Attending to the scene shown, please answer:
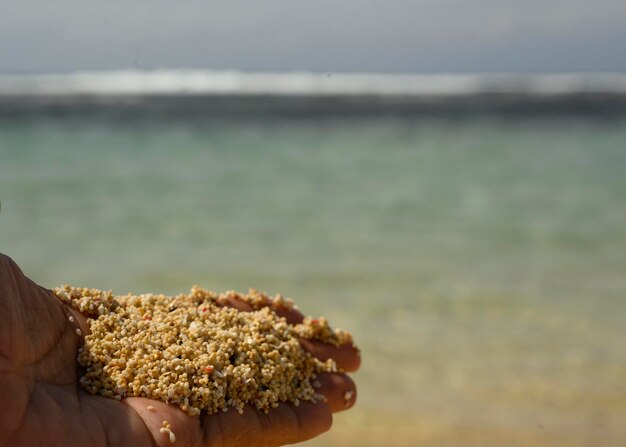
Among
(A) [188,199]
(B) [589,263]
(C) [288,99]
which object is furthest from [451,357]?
(C) [288,99]

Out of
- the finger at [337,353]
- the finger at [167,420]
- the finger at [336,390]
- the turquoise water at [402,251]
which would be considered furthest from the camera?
the turquoise water at [402,251]

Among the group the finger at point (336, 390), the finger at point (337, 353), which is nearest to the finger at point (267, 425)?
the finger at point (336, 390)

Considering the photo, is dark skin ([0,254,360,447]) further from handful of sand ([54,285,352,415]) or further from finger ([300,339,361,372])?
finger ([300,339,361,372])

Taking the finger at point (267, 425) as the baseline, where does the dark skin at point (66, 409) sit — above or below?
above

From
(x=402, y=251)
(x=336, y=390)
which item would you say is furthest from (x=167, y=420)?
(x=402, y=251)

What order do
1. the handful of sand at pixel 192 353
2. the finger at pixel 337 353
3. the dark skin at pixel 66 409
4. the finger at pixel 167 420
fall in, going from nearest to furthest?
the dark skin at pixel 66 409 < the finger at pixel 167 420 < the handful of sand at pixel 192 353 < the finger at pixel 337 353

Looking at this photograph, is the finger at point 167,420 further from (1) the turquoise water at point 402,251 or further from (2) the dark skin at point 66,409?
(1) the turquoise water at point 402,251
